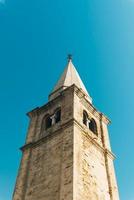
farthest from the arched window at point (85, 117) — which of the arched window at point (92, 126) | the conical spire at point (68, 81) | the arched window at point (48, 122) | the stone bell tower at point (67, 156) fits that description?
the conical spire at point (68, 81)

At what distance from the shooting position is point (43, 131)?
19.7m

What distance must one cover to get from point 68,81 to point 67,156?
10508mm

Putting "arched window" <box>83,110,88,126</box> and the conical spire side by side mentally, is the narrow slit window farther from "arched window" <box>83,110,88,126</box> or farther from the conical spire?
the conical spire

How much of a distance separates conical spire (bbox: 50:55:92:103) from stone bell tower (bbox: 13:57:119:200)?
9.02 ft

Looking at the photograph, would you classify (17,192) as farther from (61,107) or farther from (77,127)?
(61,107)

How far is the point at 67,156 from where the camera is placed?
50.5ft

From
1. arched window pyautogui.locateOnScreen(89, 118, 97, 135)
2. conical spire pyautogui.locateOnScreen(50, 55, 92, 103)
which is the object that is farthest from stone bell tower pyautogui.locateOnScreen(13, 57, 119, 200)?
conical spire pyautogui.locateOnScreen(50, 55, 92, 103)

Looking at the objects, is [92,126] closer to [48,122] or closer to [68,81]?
[48,122]

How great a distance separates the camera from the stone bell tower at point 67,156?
47.8 ft

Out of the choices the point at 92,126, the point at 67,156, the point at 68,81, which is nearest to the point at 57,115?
the point at 92,126

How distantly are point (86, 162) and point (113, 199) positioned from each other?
286 cm

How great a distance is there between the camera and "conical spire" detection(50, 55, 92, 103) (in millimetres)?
24062

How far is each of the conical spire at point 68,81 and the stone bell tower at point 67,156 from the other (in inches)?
108

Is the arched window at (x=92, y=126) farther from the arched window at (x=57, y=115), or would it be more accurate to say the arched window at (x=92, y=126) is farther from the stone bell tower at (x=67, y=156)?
the arched window at (x=57, y=115)
